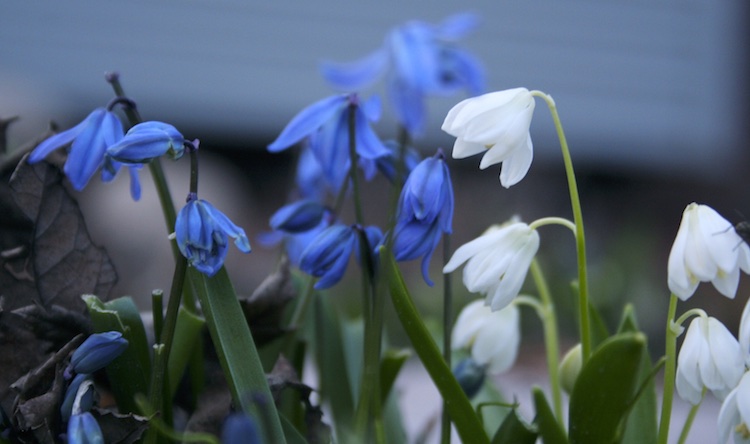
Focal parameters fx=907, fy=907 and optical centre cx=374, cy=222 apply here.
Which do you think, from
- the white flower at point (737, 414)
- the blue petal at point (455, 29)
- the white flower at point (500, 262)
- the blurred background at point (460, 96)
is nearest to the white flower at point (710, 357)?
the white flower at point (737, 414)

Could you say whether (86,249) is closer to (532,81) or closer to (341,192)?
(341,192)

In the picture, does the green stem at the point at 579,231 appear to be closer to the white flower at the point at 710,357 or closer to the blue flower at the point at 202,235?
the white flower at the point at 710,357

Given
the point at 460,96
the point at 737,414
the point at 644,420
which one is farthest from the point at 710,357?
the point at 460,96

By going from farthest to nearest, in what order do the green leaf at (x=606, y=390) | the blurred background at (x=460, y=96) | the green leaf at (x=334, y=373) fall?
the blurred background at (x=460, y=96) → the green leaf at (x=334, y=373) → the green leaf at (x=606, y=390)

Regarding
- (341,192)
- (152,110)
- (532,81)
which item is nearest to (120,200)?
(152,110)

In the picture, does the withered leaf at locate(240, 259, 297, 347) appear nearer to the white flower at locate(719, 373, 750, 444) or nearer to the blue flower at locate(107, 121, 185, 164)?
the blue flower at locate(107, 121, 185, 164)

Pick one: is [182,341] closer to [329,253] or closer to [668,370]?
[329,253]
